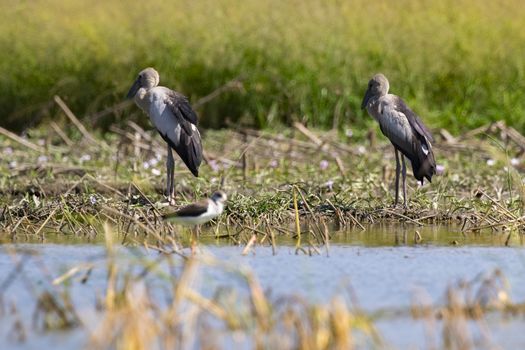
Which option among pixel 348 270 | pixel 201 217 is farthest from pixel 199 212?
pixel 348 270

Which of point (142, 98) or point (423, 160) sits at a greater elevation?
point (142, 98)

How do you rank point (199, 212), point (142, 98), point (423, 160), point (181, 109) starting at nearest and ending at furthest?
point (199, 212) < point (423, 160) < point (181, 109) < point (142, 98)

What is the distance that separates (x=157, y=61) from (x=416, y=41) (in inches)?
113

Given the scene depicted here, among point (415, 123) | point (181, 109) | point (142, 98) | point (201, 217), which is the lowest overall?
point (201, 217)

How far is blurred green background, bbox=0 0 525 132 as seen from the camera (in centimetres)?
1361

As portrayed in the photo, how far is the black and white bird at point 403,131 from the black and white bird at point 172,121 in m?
1.39

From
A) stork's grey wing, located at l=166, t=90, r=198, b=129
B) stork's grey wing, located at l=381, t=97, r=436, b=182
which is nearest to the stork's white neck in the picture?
stork's grey wing, located at l=166, t=90, r=198, b=129

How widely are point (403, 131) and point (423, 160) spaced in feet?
1.07

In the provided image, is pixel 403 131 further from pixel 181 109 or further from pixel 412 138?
pixel 181 109

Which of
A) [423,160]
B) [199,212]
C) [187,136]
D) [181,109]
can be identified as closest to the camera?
[199,212]

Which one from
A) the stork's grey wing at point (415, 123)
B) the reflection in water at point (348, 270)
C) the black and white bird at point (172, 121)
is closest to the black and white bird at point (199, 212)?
the reflection in water at point (348, 270)

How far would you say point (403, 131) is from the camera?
31.1ft

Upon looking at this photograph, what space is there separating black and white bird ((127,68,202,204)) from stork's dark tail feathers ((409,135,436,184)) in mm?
1578

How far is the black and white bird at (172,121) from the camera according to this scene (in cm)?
962
